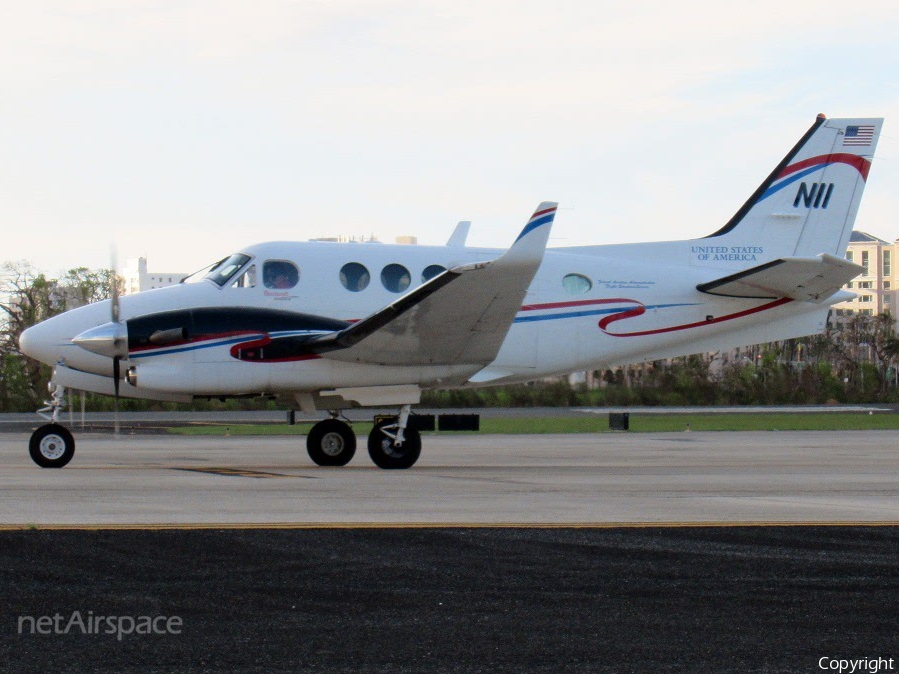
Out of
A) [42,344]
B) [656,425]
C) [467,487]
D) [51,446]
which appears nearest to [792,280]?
[467,487]

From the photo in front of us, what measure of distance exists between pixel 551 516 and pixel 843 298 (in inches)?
429

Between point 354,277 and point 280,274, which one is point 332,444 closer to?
point 354,277

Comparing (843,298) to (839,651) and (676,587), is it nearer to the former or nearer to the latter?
Result: (676,587)

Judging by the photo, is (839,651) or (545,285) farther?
(545,285)

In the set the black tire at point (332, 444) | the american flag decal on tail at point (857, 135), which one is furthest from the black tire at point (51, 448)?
the american flag decal on tail at point (857, 135)

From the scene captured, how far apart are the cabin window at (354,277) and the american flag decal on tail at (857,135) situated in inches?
367

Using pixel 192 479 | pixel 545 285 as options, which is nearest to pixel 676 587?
pixel 192 479

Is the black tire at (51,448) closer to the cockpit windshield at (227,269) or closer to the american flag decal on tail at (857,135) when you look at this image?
the cockpit windshield at (227,269)

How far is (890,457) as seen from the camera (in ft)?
68.1

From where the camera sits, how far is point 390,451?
17.2 metres

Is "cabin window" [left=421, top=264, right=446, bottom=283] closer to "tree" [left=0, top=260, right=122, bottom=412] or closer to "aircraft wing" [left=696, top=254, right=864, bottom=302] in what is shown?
"aircraft wing" [left=696, top=254, right=864, bottom=302]

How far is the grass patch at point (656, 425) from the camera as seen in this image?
34.1 m

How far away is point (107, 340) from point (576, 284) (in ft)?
24.9

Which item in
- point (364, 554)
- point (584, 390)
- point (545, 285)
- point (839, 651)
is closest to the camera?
point (839, 651)
